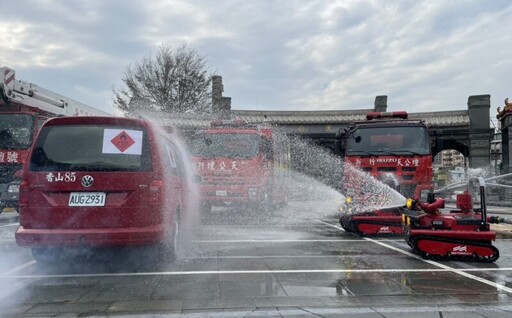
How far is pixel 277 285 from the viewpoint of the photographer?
5266 millimetres

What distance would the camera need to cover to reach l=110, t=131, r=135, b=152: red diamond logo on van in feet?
18.9

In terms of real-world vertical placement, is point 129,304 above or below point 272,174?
below

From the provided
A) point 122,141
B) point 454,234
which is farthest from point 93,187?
point 454,234

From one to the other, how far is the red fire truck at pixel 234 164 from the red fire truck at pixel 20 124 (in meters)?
3.36

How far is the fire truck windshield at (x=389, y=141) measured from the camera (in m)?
10.1

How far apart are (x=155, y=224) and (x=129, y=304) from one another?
138 cm

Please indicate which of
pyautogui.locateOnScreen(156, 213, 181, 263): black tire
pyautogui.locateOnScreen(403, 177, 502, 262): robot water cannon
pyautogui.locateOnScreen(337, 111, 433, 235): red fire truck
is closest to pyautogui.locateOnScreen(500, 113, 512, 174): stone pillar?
pyautogui.locateOnScreen(337, 111, 433, 235): red fire truck

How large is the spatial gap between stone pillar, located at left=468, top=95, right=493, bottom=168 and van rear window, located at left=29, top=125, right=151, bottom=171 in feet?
82.5

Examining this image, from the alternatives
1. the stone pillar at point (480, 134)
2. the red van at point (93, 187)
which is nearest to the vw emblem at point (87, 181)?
the red van at point (93, 187)

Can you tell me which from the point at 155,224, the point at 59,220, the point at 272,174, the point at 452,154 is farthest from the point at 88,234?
the point at 452,154

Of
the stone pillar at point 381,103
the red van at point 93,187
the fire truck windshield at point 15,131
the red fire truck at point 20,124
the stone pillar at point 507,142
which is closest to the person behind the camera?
the red van at point 93,187

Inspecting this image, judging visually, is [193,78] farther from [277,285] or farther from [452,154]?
[452,154]

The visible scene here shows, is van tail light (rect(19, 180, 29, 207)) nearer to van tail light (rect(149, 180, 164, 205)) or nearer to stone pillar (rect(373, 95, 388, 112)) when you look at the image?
van tail light (rect(149, 180, 164, 205))

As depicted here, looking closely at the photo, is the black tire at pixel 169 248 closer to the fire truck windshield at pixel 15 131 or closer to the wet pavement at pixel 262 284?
the wet pavement at pixel 262 284
